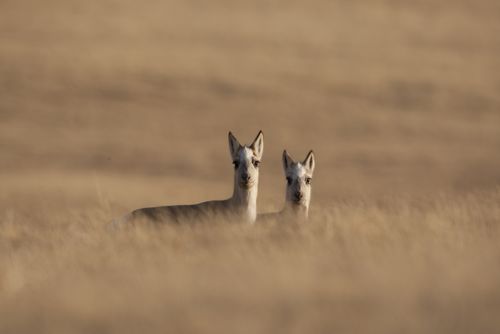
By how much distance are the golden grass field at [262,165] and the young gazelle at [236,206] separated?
61cm

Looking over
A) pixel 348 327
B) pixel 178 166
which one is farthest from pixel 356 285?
pixel 178 166

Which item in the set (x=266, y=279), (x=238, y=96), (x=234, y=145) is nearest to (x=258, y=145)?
(x=234, y=145)

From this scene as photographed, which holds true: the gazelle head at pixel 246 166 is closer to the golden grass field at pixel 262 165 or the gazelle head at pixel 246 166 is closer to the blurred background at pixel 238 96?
the golden grass field at pixel 262 165

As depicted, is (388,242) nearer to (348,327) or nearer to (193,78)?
(348,327)

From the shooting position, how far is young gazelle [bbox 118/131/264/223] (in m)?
13.8

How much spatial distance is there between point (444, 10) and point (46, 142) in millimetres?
23481

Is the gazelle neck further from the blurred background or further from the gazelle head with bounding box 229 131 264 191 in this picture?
the blurred background

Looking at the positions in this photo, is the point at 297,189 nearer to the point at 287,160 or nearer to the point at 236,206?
the point at 287,160

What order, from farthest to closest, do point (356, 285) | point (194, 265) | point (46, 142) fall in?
1. point (46, 142)
2. point (194, 265)
3. point (356, 285)

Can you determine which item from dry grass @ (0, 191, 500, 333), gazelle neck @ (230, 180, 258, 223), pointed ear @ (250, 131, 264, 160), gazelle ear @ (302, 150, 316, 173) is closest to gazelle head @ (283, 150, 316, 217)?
gazelle ear @ (302, 150, 316, 173)

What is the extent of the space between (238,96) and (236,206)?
1174 inches

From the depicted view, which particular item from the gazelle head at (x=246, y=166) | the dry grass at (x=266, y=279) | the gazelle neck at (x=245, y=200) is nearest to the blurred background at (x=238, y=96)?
the gazelle head at (x=246, y=166)

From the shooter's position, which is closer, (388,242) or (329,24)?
(388,242)

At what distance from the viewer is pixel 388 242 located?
1082 cm
